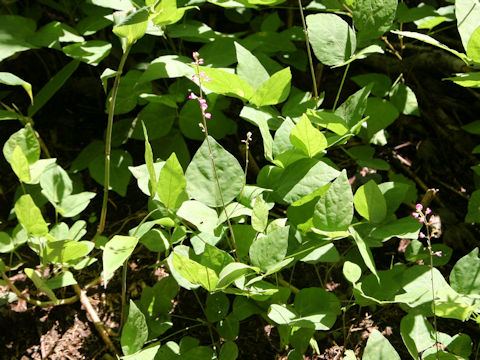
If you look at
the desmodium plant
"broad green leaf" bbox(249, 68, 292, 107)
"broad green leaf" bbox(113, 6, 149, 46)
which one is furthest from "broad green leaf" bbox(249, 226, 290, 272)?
"broad green leaf" bbox(113, 6, 149, 46)

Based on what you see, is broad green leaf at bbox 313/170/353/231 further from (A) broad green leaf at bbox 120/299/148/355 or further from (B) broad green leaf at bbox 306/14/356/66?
(A) broad green leaf at bbox 120/299/148/355

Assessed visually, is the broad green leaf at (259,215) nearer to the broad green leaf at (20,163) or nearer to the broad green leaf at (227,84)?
the broad green leaf at (227,84)

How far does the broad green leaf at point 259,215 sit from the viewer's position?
1.10 metres

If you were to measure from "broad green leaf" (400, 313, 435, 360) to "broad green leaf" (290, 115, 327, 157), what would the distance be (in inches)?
16.9

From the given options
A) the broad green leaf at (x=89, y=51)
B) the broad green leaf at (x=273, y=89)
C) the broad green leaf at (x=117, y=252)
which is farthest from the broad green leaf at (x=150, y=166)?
the broad green leaf at (x=89, y=51)

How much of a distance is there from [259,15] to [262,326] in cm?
113

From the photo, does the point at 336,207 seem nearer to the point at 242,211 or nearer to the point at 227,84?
the point at 242,211

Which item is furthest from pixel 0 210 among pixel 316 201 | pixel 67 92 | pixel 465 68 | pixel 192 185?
pixel 465 68

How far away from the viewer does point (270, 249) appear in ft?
3.51

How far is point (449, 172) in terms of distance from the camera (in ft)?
5.50

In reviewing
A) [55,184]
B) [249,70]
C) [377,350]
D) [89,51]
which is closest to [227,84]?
[249,70]

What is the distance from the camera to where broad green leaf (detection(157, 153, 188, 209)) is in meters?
1.12

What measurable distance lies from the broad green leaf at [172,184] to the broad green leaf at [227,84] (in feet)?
0.79

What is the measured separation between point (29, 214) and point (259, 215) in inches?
22.0
